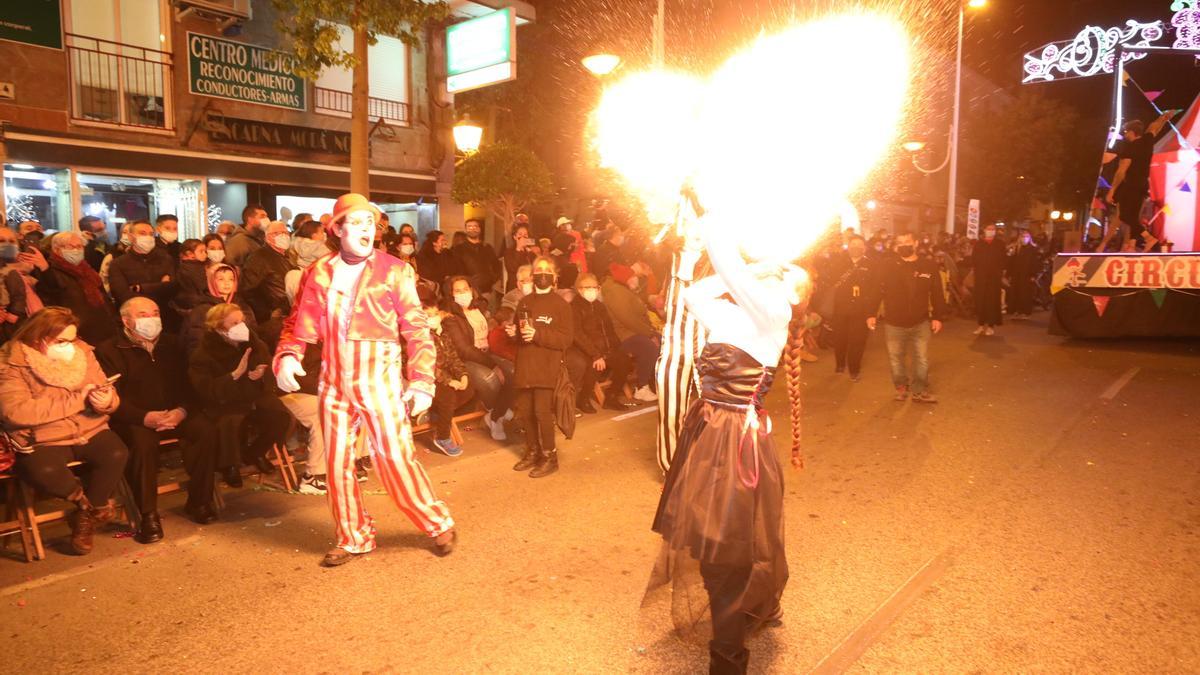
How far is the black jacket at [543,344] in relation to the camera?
6.70 metres

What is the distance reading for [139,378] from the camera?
5.60 meters

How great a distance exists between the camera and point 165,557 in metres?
4.98

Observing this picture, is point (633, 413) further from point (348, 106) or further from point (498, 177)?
point (348, 106)

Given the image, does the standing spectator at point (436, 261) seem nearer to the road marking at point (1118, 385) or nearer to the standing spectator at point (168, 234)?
the standing spectator at point (168, 234)

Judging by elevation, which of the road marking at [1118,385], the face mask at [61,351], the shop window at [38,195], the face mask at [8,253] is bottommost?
the road marking at [1118,385]

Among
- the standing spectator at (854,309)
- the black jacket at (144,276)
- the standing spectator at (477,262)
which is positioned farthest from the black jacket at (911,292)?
the black jacket at (144,276)

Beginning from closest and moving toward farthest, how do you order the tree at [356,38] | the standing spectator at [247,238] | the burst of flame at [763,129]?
1. the burst of flame at [763,129]
2. the standing spectator at [247,238]
3. the tree at [356,38]

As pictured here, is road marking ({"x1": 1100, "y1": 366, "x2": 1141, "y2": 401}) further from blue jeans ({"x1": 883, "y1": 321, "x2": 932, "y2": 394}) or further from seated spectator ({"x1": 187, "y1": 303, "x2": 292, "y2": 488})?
seated spectator ({"x1": 187, "y1": 303, "x2": 292, "y2": 488})

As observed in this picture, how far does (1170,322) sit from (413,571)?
1375cm

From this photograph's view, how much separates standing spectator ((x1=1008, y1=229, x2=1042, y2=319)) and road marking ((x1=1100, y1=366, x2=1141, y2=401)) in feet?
24.6

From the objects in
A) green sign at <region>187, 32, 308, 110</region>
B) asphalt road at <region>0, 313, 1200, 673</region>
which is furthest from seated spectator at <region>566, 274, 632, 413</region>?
green sign at <region>187, 32, 308, 110</region>

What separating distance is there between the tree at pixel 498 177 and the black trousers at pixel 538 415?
11119mm

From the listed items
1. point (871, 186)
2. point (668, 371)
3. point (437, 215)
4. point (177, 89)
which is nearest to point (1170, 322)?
point (668, 371)

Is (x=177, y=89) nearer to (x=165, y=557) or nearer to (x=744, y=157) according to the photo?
(x=165, y=557)
